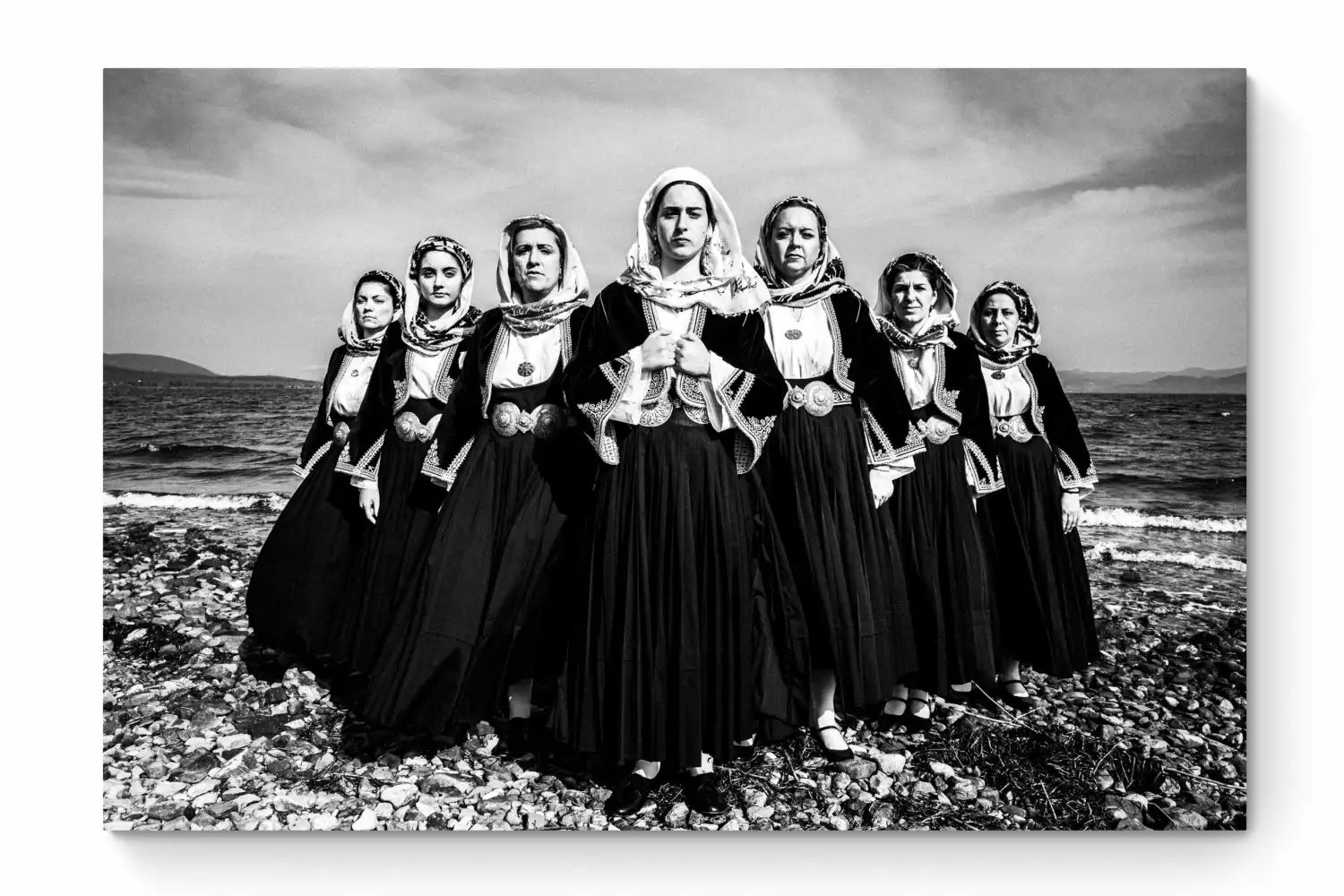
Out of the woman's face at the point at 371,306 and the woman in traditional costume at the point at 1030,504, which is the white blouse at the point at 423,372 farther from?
the woman in traditional costume at the point at 1030,504

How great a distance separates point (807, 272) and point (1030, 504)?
0.85m

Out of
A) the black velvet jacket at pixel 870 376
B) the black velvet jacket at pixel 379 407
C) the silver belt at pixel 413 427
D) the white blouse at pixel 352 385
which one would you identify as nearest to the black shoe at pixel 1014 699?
the black velvet jacket at pixel 870 376

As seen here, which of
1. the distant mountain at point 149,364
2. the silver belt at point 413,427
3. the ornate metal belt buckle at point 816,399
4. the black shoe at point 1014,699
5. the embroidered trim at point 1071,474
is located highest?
the distant mountain at point 149,364

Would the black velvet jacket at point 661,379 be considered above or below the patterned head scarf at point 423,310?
below

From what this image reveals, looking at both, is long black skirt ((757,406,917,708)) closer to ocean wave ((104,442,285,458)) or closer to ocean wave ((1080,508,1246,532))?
ocean wave ((1080,508,1246,532))

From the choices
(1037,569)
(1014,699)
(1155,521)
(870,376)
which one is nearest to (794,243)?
(870,376)

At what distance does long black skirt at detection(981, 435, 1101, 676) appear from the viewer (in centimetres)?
311

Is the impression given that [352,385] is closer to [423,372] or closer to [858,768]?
[423,372]

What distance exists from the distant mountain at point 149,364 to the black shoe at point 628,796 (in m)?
1.52

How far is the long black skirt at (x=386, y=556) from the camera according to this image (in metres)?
3.06

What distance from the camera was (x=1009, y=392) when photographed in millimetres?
3135
